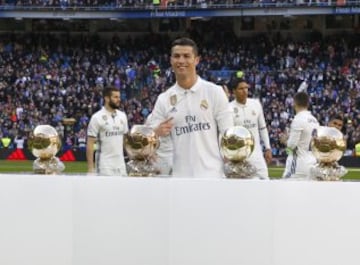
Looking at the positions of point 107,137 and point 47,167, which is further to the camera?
point 107,137

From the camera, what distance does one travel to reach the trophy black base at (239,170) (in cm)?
429

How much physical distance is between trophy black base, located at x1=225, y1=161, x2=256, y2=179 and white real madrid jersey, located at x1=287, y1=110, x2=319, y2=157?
16.9ft

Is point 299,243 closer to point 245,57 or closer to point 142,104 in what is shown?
point 142,104

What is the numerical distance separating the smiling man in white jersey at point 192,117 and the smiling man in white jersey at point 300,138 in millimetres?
4047

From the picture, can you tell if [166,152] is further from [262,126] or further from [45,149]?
[262,126]

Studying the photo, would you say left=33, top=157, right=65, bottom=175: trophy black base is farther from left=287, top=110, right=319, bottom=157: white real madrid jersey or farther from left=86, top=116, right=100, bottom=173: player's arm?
left=287, top=110, right=319, bottom=157: white real madrid jersey

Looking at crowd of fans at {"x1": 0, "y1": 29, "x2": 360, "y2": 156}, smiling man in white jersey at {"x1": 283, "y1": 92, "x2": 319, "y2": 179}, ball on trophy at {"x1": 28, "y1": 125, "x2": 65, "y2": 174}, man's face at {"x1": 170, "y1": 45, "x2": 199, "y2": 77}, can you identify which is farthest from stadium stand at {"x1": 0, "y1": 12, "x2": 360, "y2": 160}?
ball on trophy at {"x1": 28, "y1": 125, "x2": 65, "y2": 174}

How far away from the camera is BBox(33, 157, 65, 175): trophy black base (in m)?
4.56

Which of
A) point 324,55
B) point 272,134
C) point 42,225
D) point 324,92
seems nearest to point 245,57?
point 324,55

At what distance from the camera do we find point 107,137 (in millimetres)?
9375

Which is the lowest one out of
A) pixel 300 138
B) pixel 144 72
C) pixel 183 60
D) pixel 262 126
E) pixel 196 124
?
pixel 300 138

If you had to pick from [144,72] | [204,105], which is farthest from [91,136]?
[144,72]

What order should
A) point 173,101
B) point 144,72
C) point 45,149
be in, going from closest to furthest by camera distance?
point 45,149, point 173,101, point 144,72

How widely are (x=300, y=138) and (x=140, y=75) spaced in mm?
29373
